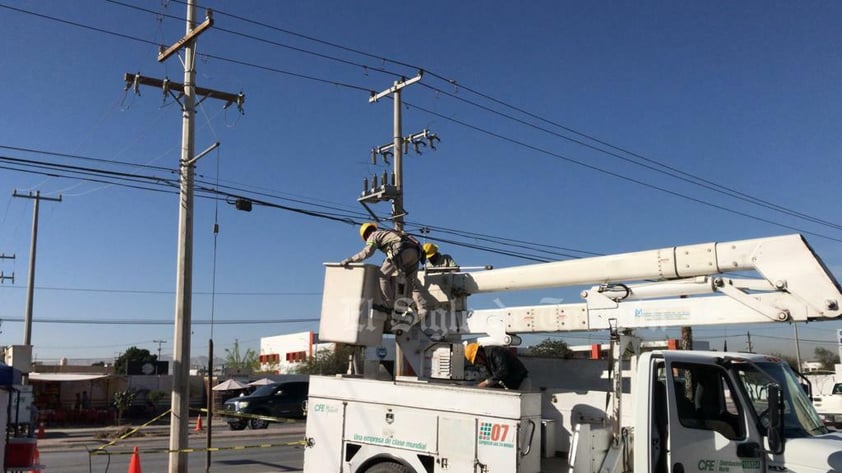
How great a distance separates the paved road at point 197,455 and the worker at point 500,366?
472 cm

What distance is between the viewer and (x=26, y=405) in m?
9.28

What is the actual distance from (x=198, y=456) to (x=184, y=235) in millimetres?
7479

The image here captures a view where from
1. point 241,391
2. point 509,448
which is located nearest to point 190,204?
point 509,448

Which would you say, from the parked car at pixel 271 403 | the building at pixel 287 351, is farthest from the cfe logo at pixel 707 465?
the building at pixel 287 351

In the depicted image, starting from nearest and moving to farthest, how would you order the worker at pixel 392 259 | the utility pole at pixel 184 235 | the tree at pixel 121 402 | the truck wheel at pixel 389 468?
the truck wheel at pixel 389 468, the worker at pixel 392 259, the utility pole at pixel 184 235, the tree at pixel 121 402

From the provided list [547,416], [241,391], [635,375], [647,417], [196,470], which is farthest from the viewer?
[241,391]

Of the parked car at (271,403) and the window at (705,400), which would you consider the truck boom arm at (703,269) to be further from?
the parked car at (271,403)

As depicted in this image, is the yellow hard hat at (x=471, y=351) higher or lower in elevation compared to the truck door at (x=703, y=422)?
higher

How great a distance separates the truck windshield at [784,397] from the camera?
623cm

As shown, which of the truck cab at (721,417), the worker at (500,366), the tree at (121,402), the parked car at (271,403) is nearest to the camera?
the truck cab at (721,417)

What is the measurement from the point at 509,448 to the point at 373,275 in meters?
2.81

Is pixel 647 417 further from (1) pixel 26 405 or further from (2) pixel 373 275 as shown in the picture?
(1) pixel 26 405

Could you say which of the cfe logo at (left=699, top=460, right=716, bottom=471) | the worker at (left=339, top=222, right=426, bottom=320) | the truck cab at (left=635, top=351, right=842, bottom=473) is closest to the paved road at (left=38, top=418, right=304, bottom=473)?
the worker at (left=339, top=222, right=426, bottom=320)

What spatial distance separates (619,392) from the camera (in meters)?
7.07
